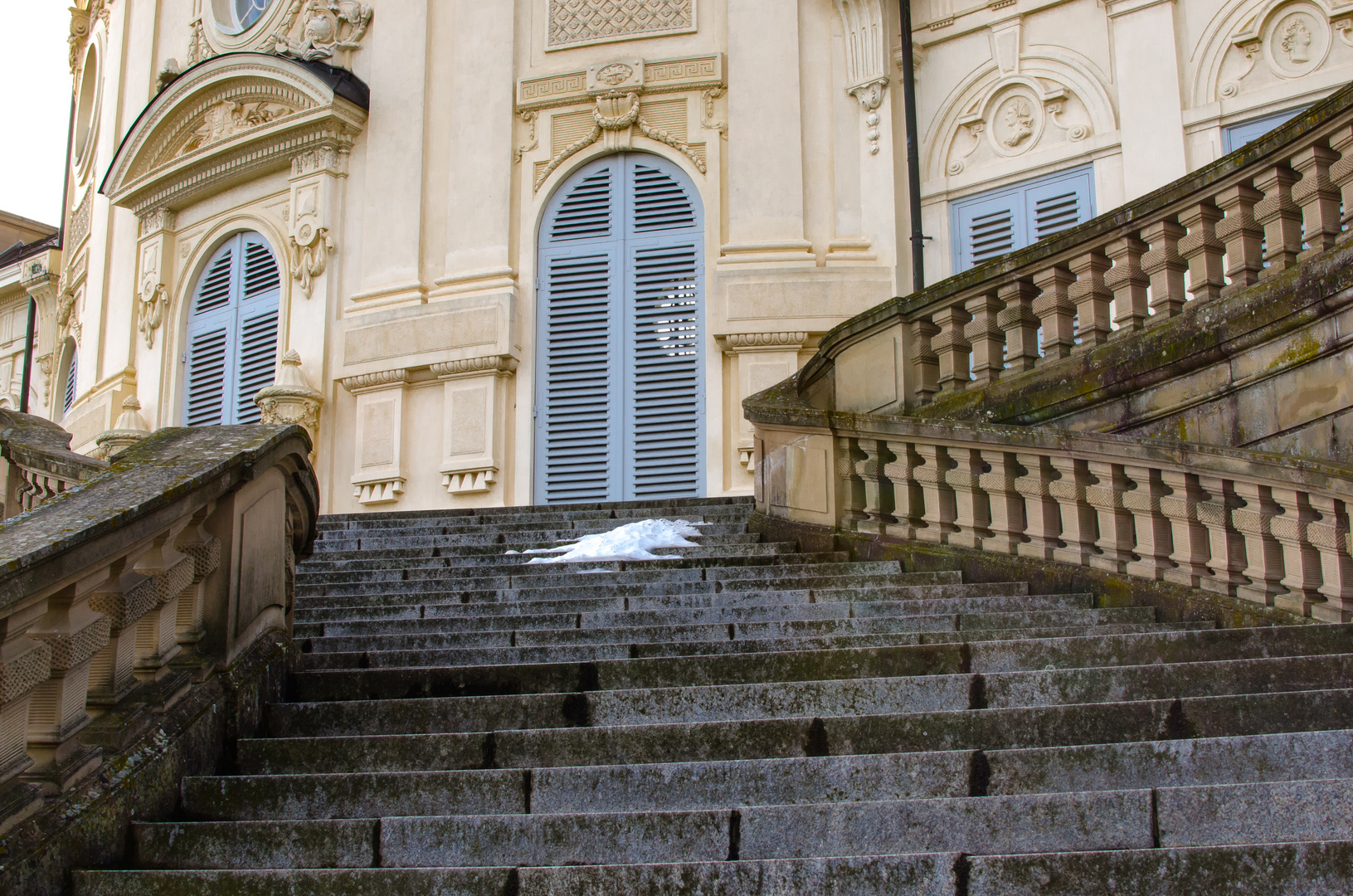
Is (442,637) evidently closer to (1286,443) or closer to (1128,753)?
(1128,753)

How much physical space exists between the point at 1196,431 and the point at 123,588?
5.62 metres

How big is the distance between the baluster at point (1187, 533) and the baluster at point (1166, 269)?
1710 mm

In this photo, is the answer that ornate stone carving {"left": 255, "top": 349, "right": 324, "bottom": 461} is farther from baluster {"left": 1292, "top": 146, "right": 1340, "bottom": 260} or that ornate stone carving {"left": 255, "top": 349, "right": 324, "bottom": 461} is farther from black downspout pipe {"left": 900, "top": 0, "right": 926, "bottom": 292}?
baluster {"left": 1292, "top": 146, "right": 1340, "bottom": 260}

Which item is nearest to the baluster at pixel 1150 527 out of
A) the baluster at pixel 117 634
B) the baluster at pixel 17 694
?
the baluster at pixel 117 634

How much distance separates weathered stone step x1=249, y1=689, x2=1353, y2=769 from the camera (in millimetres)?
4137

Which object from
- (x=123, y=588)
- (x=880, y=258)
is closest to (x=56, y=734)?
(x=123, y=588)

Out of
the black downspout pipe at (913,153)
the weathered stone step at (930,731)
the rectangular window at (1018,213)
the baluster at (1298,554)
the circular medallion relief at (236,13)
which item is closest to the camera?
the weathered stone step at (930,731)

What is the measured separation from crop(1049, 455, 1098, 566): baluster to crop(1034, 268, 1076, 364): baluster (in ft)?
5.14

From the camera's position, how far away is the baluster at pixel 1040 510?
693 centimetres

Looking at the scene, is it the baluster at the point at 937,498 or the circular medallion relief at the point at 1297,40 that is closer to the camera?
the baluster at the point at 937,498

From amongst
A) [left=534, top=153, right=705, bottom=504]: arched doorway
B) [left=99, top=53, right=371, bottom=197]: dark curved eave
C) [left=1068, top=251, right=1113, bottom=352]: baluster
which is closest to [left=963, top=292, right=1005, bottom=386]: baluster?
[left=1068, top=251, right=1113, bottom=352]: baluster

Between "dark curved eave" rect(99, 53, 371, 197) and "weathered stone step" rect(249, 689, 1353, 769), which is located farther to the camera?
"dark curved eave" rect(99, 53, 371, 197)

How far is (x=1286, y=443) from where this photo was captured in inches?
277

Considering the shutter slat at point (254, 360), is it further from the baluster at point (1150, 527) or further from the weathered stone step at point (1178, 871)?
the weathered stone step at point (1178, 871)
